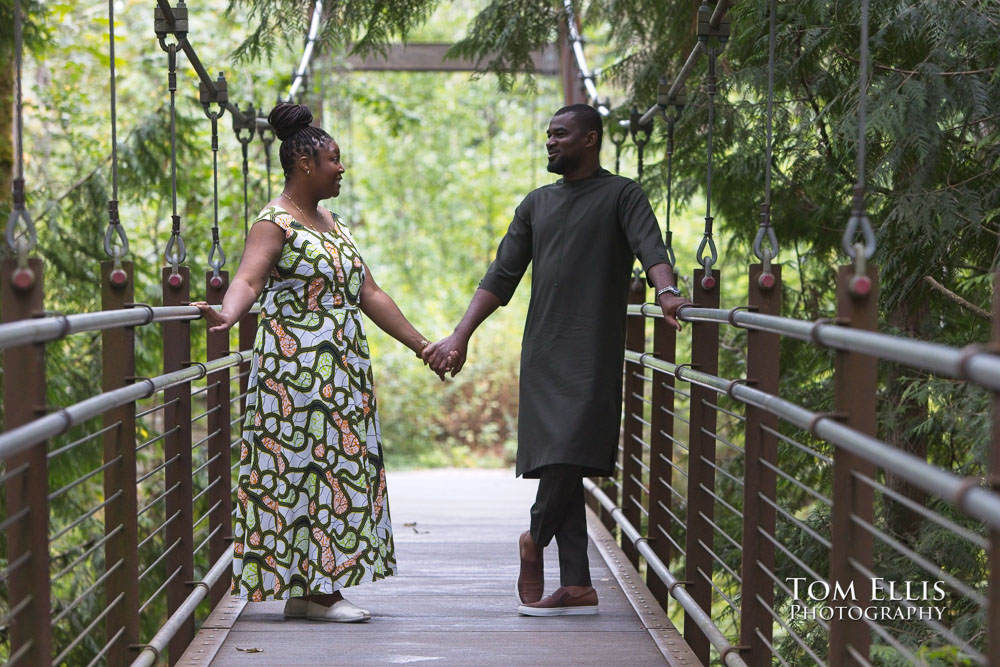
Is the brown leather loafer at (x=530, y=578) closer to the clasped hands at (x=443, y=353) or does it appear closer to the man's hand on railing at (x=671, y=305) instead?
the clasped hands at (x=443, y=353)

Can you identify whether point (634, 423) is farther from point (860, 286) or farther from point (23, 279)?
point (23, 279)

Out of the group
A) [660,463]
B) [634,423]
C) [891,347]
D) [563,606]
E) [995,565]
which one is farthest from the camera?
[634,423]

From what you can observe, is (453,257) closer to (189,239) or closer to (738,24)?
(189,239)

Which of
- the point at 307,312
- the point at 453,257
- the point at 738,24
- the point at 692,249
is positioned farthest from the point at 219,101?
the point at 453,257

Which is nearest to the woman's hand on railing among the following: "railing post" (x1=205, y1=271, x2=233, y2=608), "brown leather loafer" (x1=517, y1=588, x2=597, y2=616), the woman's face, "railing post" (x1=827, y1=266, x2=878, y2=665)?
the woman's face

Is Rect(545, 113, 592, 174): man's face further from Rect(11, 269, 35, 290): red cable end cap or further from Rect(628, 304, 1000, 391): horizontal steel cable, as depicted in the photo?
Rect(11, 269, 35, 290): red cable end cap

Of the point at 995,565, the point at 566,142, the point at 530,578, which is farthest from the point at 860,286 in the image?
the point at 530,578

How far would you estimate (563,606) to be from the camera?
11.1ft

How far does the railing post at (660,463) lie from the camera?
363 centimetres

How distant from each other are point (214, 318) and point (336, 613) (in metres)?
0.94

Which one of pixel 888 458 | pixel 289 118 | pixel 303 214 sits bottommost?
pixel 888 458

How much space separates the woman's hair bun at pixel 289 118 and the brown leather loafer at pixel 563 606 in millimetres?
1436

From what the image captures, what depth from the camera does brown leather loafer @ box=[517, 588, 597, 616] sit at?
3.38 metres

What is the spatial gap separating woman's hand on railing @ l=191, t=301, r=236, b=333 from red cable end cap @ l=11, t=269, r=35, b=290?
872 millimetres
